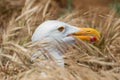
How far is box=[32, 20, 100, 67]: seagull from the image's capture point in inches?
297

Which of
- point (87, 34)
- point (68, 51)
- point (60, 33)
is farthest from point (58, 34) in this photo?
point (87, 34)

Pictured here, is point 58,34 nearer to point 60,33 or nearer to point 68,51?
point 60,33

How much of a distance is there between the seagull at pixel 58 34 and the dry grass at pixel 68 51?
0.06 m

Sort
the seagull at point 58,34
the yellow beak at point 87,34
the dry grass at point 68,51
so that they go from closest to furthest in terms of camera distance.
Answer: the dry grass at point 68,51, the seagull at point 58,34, the yellow beak at point 87,34

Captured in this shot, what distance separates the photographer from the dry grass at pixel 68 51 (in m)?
7.01

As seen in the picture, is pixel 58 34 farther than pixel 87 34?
No

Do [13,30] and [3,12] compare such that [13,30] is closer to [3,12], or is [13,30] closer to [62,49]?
[62,49]

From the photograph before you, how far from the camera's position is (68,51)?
24.9ft

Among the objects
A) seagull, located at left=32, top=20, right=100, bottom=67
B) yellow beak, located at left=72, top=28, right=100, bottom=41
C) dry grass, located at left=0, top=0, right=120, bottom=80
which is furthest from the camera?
yellow beak, located at left=72, top=28, right=100, bottom=41

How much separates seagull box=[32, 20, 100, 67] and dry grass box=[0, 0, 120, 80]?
0.06 metres

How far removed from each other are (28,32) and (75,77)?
5.88 feet

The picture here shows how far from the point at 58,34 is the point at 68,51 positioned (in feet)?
0.62

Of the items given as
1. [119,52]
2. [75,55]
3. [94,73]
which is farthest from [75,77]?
[119,52]

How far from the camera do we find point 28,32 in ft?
28.5
